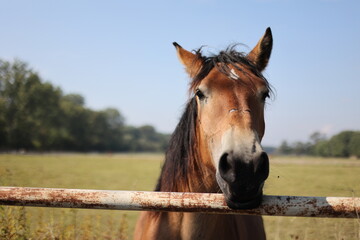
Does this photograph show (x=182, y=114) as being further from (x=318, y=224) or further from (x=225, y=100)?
(x=318, y=224)

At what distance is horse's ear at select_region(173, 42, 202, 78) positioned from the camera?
8.41 ft

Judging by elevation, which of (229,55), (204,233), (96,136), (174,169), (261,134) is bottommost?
(96,136)

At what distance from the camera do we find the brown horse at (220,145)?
158 centimetres

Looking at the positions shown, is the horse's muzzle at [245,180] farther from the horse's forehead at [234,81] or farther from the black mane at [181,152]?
the black mane at [181,152]

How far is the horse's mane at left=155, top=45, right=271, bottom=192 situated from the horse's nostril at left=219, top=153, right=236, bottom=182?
684mm

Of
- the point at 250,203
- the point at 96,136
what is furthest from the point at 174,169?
the point at 96,136

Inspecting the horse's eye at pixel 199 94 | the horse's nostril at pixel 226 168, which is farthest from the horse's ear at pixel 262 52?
the horse's nostril at pixel 226 168

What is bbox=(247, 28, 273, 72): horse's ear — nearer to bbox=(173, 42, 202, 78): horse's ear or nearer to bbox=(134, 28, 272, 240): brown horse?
bbox=(134, 28, 272, 240): brown horse

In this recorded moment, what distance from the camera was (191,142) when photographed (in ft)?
8.25

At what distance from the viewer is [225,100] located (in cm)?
199

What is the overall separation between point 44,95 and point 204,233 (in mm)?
51352

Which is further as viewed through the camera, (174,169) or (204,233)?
(174,169)

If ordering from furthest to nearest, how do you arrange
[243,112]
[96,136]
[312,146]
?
[96,136]
[312,146]
[243,112]

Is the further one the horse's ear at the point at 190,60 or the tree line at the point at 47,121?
the tree line at the point at 47,121
